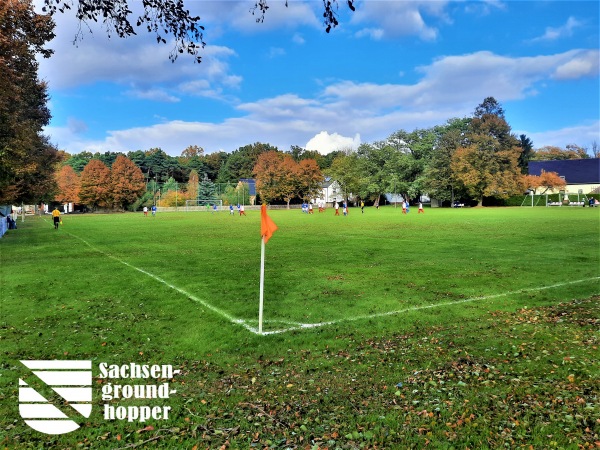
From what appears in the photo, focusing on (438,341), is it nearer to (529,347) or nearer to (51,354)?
(529,347)

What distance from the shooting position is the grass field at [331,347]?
3.95 meters

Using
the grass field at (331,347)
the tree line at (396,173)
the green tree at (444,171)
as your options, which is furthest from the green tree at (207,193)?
the grass field at (331,347)

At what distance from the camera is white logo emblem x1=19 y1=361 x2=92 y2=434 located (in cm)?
423

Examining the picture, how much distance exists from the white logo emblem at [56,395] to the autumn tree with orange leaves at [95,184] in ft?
283

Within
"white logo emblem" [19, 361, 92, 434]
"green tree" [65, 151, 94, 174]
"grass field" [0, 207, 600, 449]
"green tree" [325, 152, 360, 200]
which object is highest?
"green tree" [65, 151, 94, 174]

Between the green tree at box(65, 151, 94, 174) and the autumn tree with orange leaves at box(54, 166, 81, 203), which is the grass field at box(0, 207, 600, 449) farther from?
the green tree at box(65, 151, 94, 174)

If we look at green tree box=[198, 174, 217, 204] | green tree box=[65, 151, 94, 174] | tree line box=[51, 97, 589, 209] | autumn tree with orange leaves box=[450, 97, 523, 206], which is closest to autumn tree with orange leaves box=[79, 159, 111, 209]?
tree line box=[51, 97, 589, 209]

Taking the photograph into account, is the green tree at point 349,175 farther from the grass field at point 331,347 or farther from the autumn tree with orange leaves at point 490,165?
the grass field at point 331,347

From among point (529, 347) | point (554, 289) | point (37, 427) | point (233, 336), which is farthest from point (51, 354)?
point (554, 289)

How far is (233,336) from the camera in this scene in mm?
6883

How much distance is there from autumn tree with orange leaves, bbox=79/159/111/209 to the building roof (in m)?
93.9

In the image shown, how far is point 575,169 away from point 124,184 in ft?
330

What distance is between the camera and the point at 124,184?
8488 cm

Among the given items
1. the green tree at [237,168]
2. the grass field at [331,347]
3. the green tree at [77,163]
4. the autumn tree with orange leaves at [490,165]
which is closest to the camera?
the grass field at [331,347]
